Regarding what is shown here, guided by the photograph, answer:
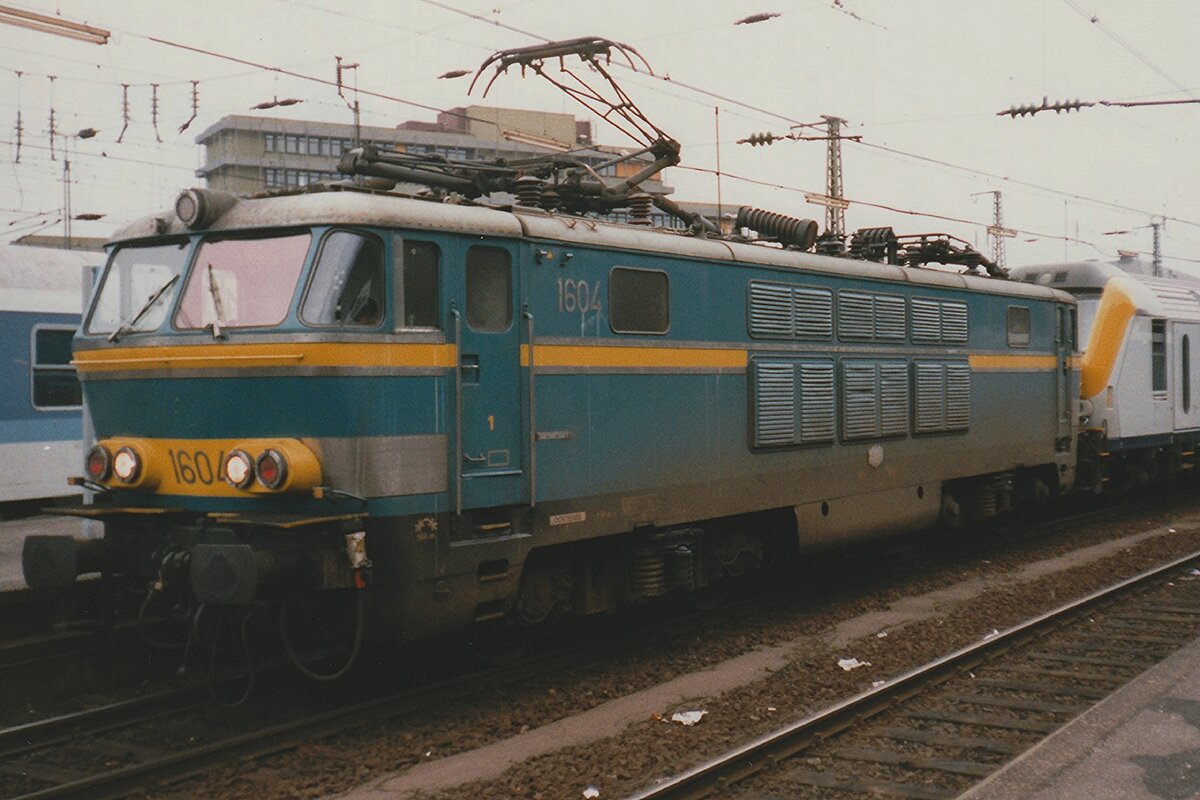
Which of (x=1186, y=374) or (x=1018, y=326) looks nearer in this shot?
(x=1018, y=326)

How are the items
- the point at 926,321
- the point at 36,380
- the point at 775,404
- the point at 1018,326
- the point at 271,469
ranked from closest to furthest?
1. the point at 271,469
2. the point at 775,404
3. the point at 926,321
4. the point at 1018,326
5. the point at 36,380

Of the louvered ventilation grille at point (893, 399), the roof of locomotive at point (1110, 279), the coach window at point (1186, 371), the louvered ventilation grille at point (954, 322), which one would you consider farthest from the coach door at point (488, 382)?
the coach window at point (1186, 371)

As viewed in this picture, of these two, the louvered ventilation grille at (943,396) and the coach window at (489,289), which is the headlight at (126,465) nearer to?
the coach window at (489,289)

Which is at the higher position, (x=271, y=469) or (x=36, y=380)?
(x=36, y=380)

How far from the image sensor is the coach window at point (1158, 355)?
793 inches

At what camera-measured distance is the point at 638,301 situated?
9.41 m

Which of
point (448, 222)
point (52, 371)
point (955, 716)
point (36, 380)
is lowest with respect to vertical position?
point (955, 716)

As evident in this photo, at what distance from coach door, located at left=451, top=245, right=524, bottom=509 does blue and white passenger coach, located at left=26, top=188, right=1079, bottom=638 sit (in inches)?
0.8

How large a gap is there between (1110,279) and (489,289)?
14.7m

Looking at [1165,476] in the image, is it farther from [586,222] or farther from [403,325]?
[403,325]

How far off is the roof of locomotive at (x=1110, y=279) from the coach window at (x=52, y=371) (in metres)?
15.1

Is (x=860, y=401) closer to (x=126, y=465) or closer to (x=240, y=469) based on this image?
(x=240, y=469)

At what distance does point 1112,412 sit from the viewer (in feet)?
61.6

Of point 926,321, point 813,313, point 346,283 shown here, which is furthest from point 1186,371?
point 346,283
